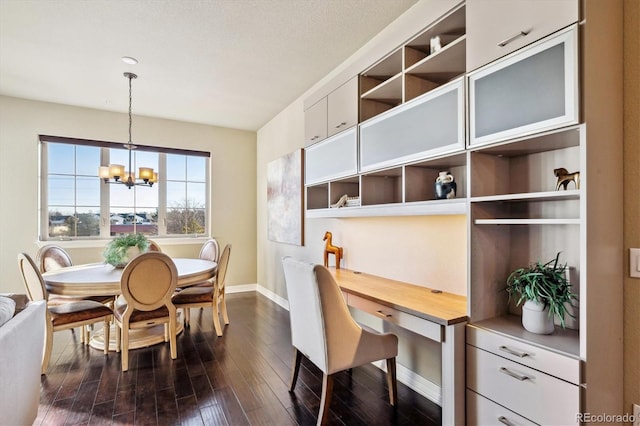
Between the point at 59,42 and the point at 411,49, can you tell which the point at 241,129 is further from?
the point at 411,49

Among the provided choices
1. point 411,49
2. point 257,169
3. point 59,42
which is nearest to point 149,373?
point 59,42

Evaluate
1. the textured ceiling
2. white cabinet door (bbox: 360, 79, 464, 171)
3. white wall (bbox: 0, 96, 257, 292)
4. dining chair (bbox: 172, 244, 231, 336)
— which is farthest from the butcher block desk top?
white wall (bbox: 0, 96, 257, 292)

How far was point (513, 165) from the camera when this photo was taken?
5.77 feet

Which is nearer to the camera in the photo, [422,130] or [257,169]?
[422,130]

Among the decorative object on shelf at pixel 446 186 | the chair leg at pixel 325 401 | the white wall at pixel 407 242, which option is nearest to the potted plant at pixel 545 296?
the white wall at pixel 407 242

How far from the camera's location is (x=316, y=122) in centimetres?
307

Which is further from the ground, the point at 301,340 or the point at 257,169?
the point at 257,169

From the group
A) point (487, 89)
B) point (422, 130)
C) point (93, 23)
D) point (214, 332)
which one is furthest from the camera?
point (214, 332)

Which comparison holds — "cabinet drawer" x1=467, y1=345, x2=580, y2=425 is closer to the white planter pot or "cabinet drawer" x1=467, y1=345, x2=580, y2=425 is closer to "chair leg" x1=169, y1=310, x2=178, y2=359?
the white planter pot

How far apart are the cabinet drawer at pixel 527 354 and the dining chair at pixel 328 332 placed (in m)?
0.60

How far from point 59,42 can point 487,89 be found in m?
3.44

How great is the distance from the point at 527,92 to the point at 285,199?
3291 mm

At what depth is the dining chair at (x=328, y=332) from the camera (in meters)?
1.80

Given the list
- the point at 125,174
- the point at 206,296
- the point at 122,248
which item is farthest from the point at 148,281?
the point at 125,174
